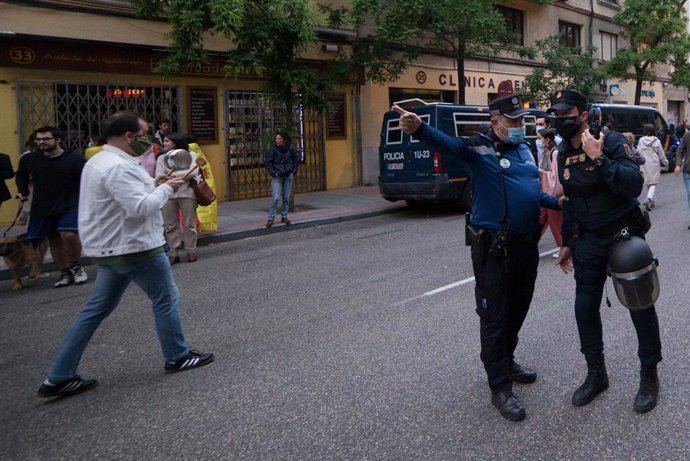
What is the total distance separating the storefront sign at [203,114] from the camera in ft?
48.6

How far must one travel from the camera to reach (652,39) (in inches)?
1040

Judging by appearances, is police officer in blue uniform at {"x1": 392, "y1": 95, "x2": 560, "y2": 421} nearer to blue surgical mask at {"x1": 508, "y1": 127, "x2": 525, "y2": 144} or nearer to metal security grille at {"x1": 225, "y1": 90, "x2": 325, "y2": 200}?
blue surgical mask at {"x1": 508, "y1": 127, "x2": 525, "y2": 144}

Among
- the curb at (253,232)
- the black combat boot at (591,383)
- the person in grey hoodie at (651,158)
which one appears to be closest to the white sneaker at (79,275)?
the curb at (253,232)

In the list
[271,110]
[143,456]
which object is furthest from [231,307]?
[271,110]

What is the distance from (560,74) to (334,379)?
1899 cm

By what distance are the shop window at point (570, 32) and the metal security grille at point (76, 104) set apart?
1854cm

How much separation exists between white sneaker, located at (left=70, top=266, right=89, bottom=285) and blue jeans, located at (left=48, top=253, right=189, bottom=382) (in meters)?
3.80

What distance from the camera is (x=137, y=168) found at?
4.15 metres

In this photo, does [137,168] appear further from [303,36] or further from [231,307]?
[303,36]

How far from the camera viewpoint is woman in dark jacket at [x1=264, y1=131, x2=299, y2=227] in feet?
38.8

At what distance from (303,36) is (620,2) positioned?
948 inches

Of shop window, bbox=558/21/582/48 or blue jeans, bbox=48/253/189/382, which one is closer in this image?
blue jeans, bbox=48/253/189/382

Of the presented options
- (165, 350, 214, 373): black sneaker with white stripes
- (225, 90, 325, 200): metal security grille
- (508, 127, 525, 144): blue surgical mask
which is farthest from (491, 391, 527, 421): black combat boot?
(225, 90, 325, 200): metal security grille

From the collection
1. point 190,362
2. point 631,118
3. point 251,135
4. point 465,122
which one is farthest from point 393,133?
point 631,118
